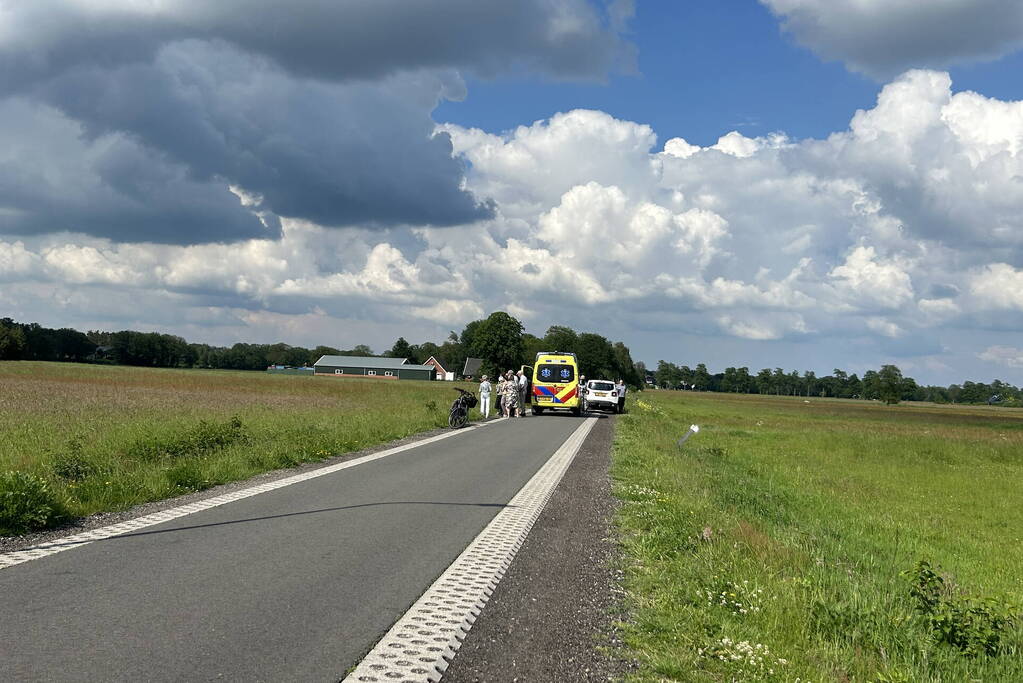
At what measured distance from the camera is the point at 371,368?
178625mm

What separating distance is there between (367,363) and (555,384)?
146431 millimetres

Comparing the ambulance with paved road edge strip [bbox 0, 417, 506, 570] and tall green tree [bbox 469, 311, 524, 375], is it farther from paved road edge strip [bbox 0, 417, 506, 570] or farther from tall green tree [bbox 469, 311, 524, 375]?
tall green tree [bbox 469, 311, 524, 375]

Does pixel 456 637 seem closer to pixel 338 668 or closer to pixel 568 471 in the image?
pixel 338 668

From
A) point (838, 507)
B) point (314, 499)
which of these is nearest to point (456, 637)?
point (314, 499)

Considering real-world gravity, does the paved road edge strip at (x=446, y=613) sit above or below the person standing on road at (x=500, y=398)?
below

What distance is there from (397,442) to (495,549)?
40.8ft

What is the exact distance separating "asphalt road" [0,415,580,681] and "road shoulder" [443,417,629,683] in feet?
2.08

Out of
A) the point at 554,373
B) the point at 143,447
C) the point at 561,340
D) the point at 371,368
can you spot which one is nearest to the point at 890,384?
the point at 561,340

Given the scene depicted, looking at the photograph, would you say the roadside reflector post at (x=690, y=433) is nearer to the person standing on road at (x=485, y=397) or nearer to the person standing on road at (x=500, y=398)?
the person standing on road at (x=485, y=397)

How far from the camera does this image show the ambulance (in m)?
37.2

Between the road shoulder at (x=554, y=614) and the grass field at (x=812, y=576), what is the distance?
0.80ft

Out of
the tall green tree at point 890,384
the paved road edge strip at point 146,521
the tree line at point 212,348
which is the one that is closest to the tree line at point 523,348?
the tree line at point 212,348

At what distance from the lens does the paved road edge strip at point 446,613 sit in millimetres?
4480

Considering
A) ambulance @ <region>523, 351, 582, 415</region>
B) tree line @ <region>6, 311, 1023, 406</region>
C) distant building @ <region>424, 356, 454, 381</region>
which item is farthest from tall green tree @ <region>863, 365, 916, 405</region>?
ambulance @ <region>523, 351, 582, 415</region>
